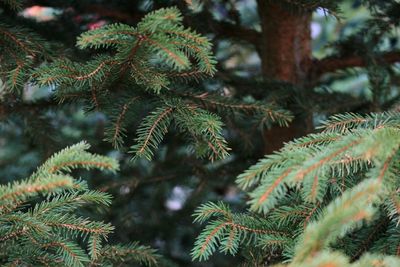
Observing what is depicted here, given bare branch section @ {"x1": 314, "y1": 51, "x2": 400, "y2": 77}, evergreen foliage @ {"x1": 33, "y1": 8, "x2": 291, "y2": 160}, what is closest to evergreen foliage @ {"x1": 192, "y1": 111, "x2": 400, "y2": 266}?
evergreen foliage @ {"x1": 33, "y1": 8, "x2": 291, "y2": 160}

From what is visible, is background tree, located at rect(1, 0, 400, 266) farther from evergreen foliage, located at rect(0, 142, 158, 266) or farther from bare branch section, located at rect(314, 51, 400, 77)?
evergreen foliage, located at rect(0, 142, 158, 266)

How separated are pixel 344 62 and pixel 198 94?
31.2 inches

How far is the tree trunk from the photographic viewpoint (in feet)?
6.24

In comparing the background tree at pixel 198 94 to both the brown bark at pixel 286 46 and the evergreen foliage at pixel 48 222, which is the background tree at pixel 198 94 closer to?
the brown bark at pixel 286 46

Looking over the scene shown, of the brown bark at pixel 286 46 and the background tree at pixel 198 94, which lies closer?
the background tree at pixel 198 94

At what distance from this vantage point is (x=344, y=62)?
6.28 ft

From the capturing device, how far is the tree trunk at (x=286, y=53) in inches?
74.9

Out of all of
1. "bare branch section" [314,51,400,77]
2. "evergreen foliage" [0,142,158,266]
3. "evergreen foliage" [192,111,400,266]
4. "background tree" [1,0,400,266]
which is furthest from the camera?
"bare branch section" [314,51,400,77]

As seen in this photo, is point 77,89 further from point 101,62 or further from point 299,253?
point 299,253

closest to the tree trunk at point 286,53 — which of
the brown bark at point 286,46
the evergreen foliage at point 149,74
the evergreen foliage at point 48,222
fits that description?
the brown bark at point 286,46

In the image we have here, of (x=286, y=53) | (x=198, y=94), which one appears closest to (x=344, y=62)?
(x=286, y=53)

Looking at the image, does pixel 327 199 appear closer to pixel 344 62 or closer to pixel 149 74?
pixel 149 74

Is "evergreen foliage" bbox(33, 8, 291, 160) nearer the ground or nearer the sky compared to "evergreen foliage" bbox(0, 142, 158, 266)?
nearer the sky

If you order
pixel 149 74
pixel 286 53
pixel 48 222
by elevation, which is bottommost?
pixel 48 222
